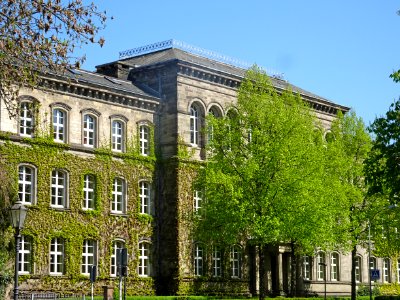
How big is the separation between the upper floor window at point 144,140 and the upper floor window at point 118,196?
8.63 ft

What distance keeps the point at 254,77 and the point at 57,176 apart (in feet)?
45.3

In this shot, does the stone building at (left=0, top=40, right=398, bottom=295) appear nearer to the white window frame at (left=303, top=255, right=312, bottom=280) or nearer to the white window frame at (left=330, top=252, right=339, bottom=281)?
the white window frame at (left=303, top=255, right=312, bottom=280)

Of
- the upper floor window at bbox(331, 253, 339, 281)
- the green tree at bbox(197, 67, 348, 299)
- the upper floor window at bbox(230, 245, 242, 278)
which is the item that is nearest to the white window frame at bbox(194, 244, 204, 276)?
the green tree at bbox(197, 67, 348, 299)

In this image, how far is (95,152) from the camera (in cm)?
4744

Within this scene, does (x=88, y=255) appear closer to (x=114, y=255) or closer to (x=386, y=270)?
(x=114, y=255)

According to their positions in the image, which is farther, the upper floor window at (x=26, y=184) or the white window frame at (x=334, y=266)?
the white window frame at (x=334, y=266)

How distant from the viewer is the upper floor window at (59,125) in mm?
45844

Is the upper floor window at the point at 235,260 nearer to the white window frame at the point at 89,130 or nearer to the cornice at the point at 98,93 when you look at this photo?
the cornice at the point at 98,93

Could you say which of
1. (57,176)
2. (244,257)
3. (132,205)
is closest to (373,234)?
(244,257)

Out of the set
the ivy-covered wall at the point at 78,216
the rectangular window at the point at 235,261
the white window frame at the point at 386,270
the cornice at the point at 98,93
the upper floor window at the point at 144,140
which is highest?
the cornice at the point at 98,93

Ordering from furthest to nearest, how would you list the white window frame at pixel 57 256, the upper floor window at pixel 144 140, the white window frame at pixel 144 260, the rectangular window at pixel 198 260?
the rectangular window at pixel 198 260 < the upper floor window at pixel 144 140 < the white window frame at pixel 144 260 < the white window frame at pixel 57 256

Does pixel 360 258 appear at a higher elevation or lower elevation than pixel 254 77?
lower

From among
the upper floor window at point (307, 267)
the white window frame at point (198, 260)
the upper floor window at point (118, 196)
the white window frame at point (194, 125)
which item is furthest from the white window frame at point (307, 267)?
the upper floor window at point (118, 196)

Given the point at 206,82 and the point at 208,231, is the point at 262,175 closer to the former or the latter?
the point at 208,231
